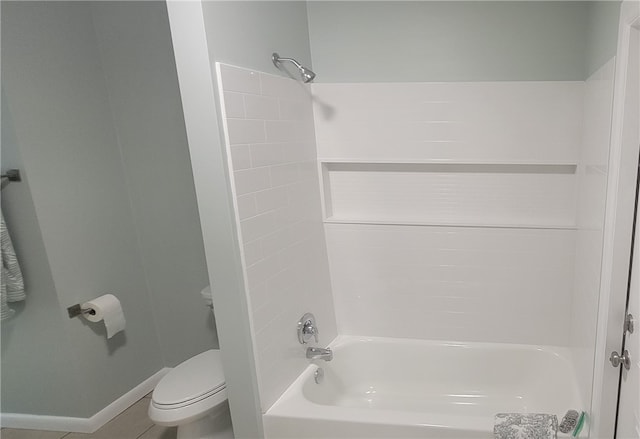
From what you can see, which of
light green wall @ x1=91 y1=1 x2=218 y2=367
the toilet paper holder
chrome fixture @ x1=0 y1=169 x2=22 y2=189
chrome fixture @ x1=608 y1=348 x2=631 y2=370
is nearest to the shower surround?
chrome fixture @ x1=608 y1=348 x2=631 y2=370

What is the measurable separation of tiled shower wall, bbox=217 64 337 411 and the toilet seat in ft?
1.09

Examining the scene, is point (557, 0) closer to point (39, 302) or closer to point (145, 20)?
point (145, 20)

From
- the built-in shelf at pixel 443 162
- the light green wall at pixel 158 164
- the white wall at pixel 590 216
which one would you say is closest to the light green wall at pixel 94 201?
the light green wall at pixel 158 164

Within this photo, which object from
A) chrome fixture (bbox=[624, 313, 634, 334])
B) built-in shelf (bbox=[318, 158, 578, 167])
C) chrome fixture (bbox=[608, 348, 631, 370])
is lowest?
chrome fixture (bbox=[608, 348, 631, 370])

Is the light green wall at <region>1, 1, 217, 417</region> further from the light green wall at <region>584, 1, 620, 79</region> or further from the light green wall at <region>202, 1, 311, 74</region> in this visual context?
the light green wall at <region>584, 1, 620, 79</region>

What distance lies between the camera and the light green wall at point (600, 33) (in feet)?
4.72

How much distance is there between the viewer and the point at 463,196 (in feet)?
7.54

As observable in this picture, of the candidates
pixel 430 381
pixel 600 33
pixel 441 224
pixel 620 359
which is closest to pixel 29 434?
pixel 430 381

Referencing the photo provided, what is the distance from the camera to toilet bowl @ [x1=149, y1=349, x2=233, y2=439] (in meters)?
1.94

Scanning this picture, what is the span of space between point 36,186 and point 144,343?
3.92 feet

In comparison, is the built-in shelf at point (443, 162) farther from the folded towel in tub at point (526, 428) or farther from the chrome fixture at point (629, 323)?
the folded towel in tub at point (526, 428)

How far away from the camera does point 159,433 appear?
→ 2.40 meters

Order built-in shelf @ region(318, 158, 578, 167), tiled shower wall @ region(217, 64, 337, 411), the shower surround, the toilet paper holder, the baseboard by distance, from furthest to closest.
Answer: the baseboard → the toilet paper holder → built-in shelf @ region(318, 158, 578, 167) → the shower surround → tiled shower wall @ region(217, 64, 337, 411)

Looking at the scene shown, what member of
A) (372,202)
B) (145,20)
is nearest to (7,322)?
(145,20)
